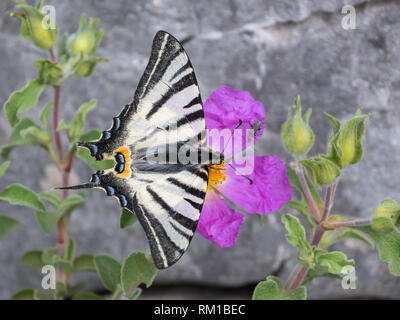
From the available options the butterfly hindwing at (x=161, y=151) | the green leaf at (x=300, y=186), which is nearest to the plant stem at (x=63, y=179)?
the butterfly hindwing at (x=161, y=151)

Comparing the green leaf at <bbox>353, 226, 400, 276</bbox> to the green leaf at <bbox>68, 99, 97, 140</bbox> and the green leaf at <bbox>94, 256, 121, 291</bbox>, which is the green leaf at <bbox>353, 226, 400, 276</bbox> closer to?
the green leaf at <bbox>94, 256, 121, 291</bbox>

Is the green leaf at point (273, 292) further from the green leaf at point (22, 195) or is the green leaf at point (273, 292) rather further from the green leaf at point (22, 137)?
the green leaf at point (22, 137)

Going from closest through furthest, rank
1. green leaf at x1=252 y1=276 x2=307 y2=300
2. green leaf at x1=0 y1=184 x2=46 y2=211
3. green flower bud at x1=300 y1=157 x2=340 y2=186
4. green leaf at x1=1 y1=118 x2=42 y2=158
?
1. green flower bud at x1=300 y1=157 x2=340 y2=186
2. green leaf at x1=252 y1=276 x2=307 y2=300
3. green leaf at x1=0 y1=184 x2=46 y2=211
4. green leaf at x1=1 y1=118 x2=42 y2=158

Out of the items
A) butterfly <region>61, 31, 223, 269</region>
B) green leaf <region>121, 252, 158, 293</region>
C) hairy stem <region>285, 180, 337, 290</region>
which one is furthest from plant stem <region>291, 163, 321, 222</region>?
green leaf <region>121, 252, 158, 293</region>

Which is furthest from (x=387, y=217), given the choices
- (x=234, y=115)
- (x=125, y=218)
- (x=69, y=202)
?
(x=69, y=202)
